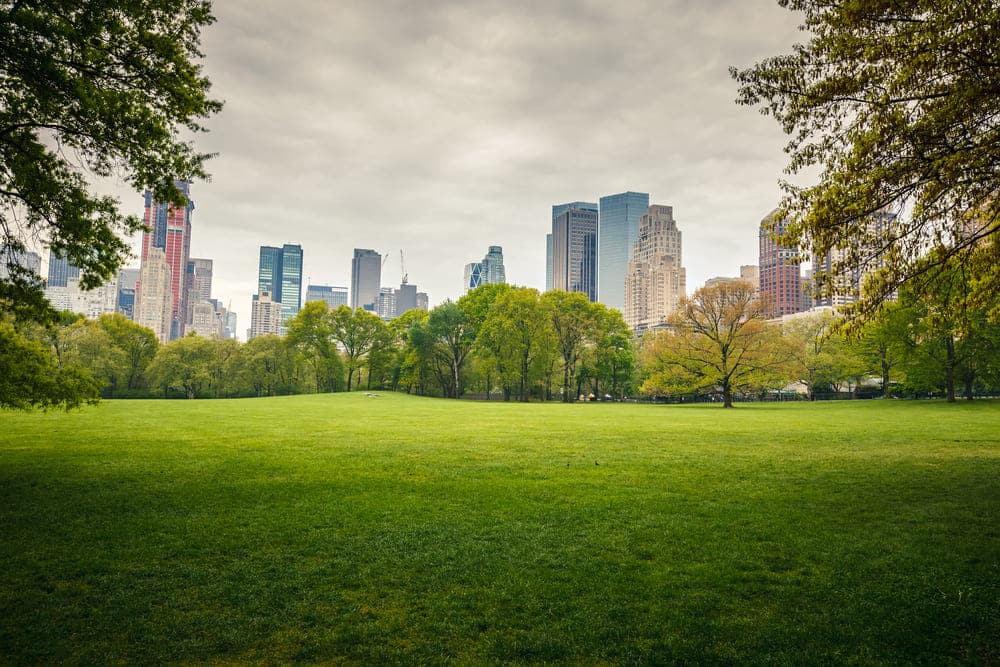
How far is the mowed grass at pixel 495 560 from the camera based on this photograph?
5062mm

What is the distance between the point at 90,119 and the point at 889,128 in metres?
15.2

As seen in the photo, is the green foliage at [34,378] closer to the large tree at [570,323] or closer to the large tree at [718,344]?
the large tree at [718,344]

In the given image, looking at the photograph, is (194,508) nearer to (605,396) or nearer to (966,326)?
(966,326)

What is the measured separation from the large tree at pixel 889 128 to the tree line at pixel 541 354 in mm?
32568

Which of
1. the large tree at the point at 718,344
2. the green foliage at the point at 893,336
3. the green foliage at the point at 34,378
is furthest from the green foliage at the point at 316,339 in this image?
the green foliage at the point at 34,378

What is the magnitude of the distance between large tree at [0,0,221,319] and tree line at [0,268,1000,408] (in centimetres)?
3511

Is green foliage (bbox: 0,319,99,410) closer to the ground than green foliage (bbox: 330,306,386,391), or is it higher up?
closer to the ground

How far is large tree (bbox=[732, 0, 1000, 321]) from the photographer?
886 centimetres

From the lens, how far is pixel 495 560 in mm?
7090

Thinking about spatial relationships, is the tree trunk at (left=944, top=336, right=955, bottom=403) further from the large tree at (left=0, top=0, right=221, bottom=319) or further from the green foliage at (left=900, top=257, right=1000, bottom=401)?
the large tree at (left=0, top=0, right=221, bottom=319)

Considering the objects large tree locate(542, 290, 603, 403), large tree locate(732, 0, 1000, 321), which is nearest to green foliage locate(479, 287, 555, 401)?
large tree locate(542, 290, 603, 403)

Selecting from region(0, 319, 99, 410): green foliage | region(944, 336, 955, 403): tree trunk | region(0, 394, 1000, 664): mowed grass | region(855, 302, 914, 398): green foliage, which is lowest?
region(0, 394, 1000, 664): mowed grass

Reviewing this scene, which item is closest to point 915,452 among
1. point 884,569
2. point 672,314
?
point 884,569

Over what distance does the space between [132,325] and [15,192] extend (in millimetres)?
79492
